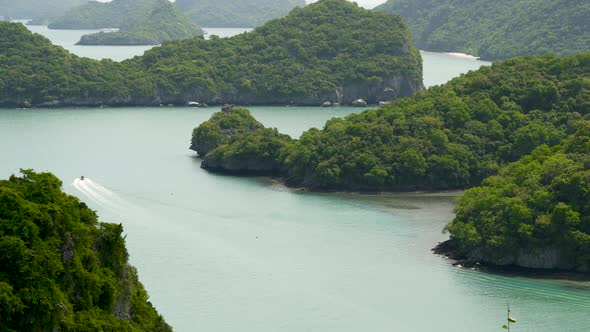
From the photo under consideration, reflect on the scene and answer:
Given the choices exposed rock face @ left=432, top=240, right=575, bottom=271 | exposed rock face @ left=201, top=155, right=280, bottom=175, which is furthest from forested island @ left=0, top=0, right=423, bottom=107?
exposed rock face @ left=432, top=240, right=575, bottom=271

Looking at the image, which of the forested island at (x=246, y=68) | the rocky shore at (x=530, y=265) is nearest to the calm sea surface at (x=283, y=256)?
the rocky shore at (x=530, y=265)

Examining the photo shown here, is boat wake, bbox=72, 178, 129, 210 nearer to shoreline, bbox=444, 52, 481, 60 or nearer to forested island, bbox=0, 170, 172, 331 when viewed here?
forested island, bbox=0, 170, 172, 331

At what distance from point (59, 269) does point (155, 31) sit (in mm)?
133841

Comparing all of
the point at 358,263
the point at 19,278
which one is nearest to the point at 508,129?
the point at 358,263

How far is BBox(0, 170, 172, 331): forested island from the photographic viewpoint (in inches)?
993

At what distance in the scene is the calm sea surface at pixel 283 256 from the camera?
35.6m

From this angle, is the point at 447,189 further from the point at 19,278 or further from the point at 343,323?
the point at 19,278

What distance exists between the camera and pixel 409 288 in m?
38.6

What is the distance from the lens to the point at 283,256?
42219mm

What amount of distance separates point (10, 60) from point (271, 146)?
129 feet

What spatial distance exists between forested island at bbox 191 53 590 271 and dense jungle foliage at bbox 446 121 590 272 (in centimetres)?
20

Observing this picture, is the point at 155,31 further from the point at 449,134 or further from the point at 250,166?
the point at 449,134

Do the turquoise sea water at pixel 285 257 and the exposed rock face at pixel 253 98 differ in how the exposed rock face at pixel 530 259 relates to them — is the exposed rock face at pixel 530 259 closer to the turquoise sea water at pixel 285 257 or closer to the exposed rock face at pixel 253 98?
the turquoise sea water at pixel 285 257

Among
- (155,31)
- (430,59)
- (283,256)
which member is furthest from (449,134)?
(155,31)
